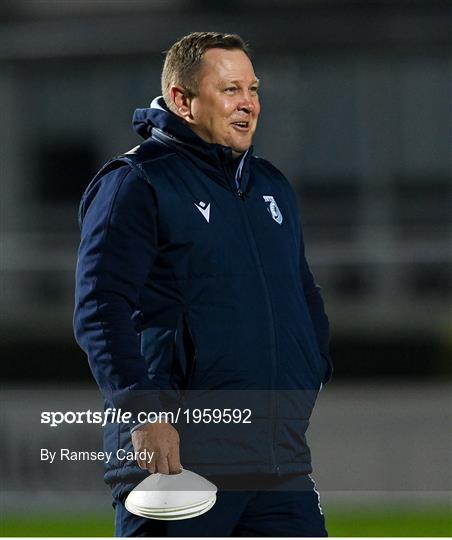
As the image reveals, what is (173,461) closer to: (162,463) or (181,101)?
(162,463)

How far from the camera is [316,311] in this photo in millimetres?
3035

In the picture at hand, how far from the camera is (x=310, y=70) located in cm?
1122

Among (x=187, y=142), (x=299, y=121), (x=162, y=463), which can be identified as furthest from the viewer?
(x=299, y=121)

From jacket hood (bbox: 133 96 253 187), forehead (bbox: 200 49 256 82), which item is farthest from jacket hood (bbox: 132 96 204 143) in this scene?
forehead (bbox: 200 49 256 82)

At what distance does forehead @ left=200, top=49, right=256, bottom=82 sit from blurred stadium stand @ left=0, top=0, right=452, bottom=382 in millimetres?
7210

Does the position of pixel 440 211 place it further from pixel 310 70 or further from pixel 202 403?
pixel 202 403

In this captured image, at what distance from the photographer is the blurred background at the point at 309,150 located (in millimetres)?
9422

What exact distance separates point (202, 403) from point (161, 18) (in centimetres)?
865

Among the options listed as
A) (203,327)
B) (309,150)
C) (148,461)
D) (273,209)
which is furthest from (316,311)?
(309,150)

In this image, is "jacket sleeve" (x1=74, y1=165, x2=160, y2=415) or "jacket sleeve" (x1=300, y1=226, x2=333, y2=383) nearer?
"jacket sleeve" (x1=74, y1=165, x2=160, y2=415)

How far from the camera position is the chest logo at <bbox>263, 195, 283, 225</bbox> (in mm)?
2841

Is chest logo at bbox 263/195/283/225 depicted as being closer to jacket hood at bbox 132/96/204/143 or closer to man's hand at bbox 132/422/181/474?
jacket hood at bbox 132/96/204/143

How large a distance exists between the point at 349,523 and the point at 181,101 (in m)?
4.13

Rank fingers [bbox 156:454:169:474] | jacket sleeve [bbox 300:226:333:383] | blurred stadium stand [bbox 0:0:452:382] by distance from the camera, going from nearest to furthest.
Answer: fingers [bbox 156:454:169:474] < jacket sleeve [bbox 300:226:333:383] < blurred stadium stand [bbox 0:0:452:382]
